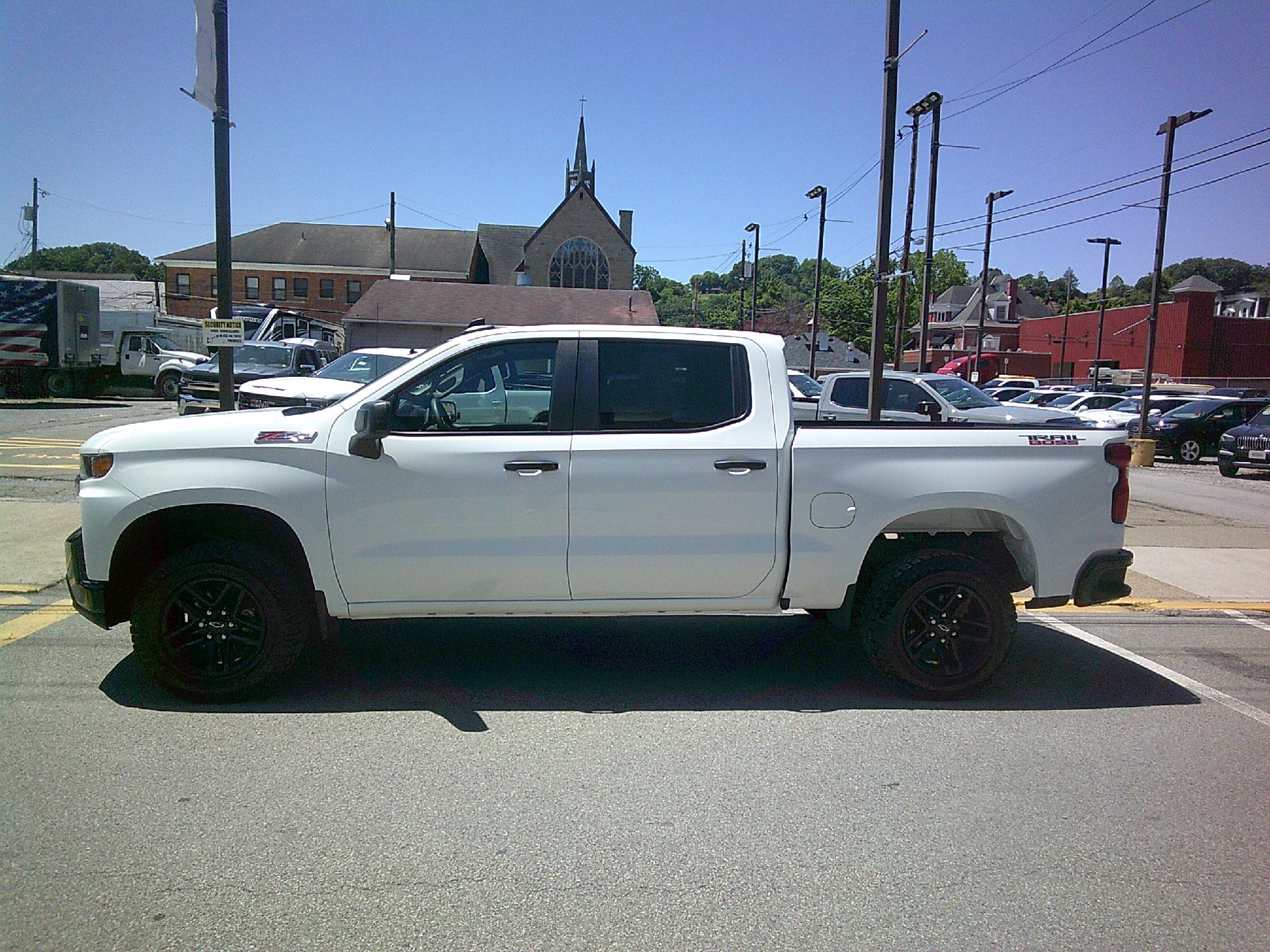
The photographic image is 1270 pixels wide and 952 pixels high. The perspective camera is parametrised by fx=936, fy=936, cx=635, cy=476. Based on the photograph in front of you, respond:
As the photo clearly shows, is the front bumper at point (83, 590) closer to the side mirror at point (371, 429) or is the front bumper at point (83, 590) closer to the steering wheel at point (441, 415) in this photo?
the side mirror at point (371, 429)

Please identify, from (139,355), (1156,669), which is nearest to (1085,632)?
(1156,669)

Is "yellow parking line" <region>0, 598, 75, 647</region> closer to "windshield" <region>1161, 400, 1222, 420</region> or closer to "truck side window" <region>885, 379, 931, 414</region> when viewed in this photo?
"truck side window" <region>885, 379, 931, 414</region>

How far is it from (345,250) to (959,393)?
60.0m

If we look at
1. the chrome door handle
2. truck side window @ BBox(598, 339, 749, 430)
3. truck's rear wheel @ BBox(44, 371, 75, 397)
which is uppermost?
truck side window @ BBox(598, 339, 749, 430)

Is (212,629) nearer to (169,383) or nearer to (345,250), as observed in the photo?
(169,383)

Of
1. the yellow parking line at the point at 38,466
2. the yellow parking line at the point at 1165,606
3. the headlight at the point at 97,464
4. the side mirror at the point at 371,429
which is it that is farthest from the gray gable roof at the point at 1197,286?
the headlight at the point at 97,464

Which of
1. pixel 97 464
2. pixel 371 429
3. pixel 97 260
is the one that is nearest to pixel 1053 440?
pixel 371 429

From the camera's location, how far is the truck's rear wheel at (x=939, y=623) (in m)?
5.15

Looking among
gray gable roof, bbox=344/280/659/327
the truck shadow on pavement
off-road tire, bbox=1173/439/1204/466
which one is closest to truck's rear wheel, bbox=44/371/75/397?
gray gable roof, bbox=344/280/659/327

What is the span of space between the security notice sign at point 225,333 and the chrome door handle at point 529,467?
280 inches

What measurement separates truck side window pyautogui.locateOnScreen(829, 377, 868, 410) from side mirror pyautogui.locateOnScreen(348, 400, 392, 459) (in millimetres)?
13709

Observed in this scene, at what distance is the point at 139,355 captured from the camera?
1246 inches

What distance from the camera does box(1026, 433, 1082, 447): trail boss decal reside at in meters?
5.19

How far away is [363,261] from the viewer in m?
69.6
